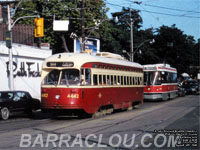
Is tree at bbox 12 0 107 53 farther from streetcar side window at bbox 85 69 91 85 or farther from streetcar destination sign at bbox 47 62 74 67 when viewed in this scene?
streetcar side window at bbox 85 69 91 85

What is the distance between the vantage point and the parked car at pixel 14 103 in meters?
17.7

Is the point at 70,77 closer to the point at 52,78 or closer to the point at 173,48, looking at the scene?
the point at 52,78

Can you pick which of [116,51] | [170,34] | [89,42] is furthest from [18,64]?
[170,34]

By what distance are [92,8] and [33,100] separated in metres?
20.9

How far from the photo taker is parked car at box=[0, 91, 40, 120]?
1769cm

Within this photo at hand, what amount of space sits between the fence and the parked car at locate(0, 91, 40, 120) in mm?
10939

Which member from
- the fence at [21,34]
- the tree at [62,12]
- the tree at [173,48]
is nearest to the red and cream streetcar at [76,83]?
the fence at [21,34]

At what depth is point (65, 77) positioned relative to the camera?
1602 centimetres

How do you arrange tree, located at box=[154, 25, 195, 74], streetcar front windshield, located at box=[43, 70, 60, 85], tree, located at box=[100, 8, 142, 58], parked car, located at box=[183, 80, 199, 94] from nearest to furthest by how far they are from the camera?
streetcar front windshield, located at box=[43, 70, 60, 85]
parked car, located at box=[183, 80, 199, 94]
tree, located at box=[100, 8, 142, 58]
tree, located at box=[154, 25, 195, 74]

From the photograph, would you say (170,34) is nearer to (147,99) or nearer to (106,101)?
(147,99)

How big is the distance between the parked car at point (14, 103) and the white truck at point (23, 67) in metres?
7.70

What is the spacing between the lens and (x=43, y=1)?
3766 cm

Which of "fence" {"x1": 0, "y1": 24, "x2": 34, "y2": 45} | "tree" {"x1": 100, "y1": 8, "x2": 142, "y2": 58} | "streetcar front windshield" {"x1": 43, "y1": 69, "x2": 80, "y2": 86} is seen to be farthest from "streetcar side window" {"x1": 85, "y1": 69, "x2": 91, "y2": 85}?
"tree" {"x1": 100, "y1": 8, "x2": 142, "y2": 58}

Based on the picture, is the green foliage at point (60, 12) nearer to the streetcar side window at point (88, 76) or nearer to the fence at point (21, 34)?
the fence at point (21, 34)
